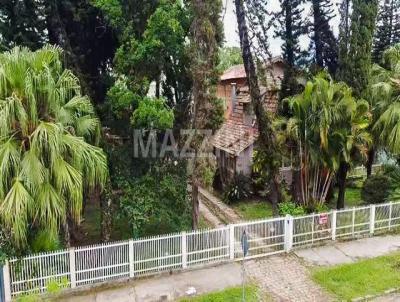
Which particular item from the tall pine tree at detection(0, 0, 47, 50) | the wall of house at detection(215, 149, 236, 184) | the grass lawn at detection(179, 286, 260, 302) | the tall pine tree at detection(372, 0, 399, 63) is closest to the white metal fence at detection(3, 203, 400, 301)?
the grass lawn at detection(179, 286, 260, 302)

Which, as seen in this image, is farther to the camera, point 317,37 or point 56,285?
point 317,37

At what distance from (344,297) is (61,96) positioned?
7.88m

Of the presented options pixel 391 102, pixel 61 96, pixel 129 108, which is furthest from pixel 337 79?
pixel 61 96

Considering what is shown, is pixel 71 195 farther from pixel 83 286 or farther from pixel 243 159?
pixel 243 159

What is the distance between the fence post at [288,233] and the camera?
38.9 ft

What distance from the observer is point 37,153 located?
8.59 meters

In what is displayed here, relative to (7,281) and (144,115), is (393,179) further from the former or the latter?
(7,281)

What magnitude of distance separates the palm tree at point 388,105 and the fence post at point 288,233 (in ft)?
16.0

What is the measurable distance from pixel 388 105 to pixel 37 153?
11768 millimetres

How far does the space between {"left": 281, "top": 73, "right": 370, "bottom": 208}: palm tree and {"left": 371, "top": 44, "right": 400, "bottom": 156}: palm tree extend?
1.30m

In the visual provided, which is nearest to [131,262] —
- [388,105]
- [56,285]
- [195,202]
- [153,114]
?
[56,285]

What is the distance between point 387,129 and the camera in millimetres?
14234

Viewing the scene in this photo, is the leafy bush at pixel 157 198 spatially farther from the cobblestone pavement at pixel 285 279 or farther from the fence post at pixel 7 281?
the fence post at pixel 7 281

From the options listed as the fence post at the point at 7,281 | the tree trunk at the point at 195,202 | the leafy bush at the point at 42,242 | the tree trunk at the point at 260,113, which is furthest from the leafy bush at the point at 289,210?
the fence post at the point at 7,281
